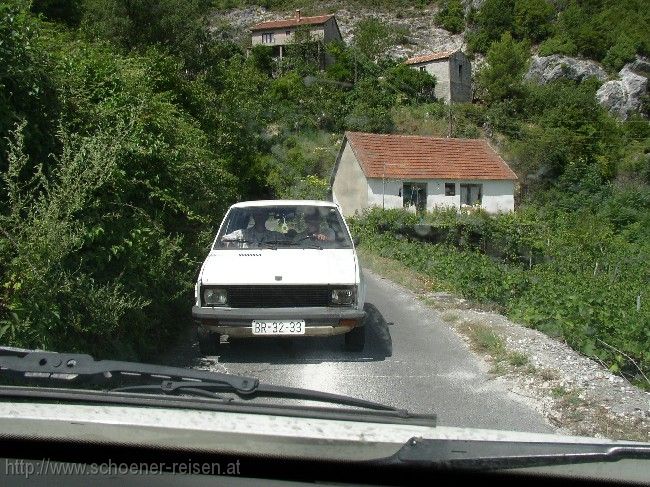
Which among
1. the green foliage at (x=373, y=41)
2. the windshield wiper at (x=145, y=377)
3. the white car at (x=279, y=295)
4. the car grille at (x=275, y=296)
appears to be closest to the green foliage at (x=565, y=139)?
the green foliage at (x=373, y=41)

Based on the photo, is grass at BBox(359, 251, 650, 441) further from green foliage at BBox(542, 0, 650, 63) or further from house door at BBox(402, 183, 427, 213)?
green foliage at BBox(542, 0, 650, 63)

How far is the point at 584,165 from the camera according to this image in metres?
50.1

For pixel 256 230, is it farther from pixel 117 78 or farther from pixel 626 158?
pixel 626 158

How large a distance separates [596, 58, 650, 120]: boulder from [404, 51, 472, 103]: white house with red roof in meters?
13.0

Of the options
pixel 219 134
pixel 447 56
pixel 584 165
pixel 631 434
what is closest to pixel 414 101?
pixel 447 56

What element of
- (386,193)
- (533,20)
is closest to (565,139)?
(386,193)

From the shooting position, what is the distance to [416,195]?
39.9 m

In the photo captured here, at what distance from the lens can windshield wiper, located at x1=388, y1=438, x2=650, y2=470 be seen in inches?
93.9

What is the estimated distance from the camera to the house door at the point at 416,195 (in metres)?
39.4

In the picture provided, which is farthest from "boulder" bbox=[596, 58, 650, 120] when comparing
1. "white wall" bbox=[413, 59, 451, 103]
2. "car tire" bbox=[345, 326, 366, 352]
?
"car tire" bbox=[345, 326, 366, 352]

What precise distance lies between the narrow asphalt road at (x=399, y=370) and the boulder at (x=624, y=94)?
221 feet

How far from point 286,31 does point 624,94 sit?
37.9 meters

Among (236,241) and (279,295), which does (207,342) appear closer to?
(279,295)

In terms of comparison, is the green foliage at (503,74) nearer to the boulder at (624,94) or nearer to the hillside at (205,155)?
the hillside at (205,155)
